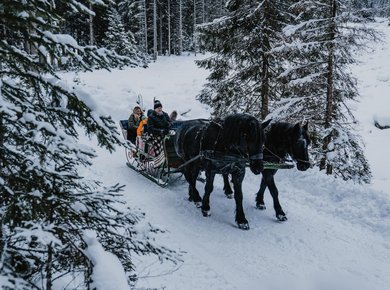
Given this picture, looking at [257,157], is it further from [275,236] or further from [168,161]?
[168,161]

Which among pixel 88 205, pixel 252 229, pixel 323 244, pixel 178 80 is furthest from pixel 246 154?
pixel 178 80

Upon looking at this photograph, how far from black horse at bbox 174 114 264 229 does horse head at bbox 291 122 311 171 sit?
975 millimetres

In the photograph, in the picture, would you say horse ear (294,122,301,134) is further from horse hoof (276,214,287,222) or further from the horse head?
horse hoof (276,214,287,222)

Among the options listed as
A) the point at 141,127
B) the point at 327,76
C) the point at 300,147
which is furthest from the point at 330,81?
the point at 141,127

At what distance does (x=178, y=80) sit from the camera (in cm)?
3172

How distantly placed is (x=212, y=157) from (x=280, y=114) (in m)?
5.28

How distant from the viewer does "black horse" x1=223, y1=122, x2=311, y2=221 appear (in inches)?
294

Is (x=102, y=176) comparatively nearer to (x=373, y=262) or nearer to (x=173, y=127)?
(x=173, y=127)

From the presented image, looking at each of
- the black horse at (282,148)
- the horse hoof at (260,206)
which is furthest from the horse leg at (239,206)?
the horse hoof at (260,206)

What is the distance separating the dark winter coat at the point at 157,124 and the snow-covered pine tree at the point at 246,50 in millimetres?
4378

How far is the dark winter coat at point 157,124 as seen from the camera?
10203mm

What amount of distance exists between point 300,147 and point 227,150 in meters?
1.52

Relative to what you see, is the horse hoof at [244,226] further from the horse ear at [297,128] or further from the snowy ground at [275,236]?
the horse ear at [297,128]

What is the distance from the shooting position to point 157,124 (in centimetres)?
1041
